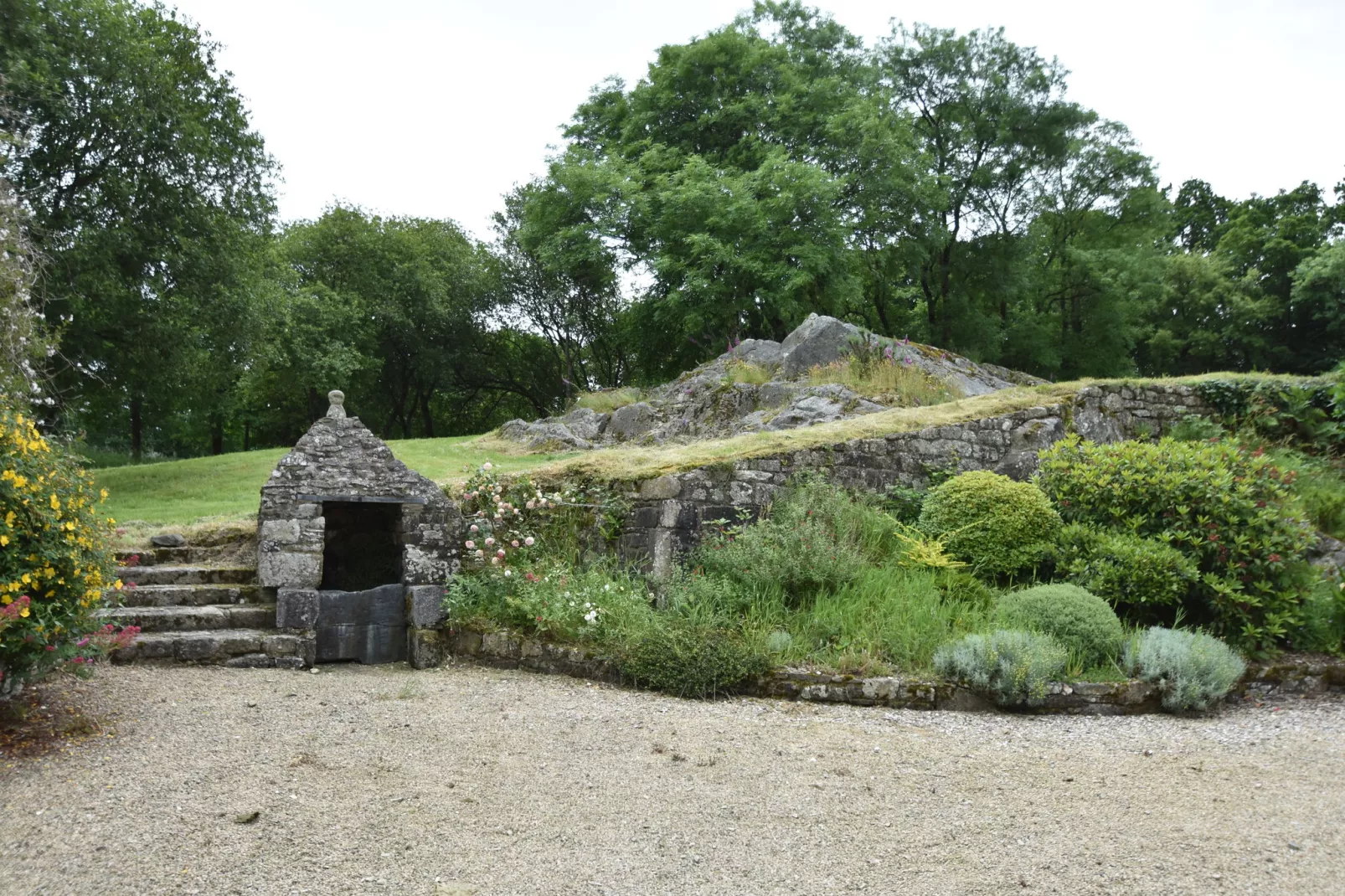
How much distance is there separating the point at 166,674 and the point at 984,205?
2308cm

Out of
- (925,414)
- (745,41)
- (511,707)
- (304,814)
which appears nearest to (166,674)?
(511,707)


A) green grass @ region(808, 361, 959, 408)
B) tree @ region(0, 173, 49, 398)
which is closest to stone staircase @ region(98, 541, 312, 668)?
tree @ region(0, 173, 49, 398)

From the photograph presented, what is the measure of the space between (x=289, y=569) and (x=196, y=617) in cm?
79

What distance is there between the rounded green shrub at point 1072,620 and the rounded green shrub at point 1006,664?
0.65 ft

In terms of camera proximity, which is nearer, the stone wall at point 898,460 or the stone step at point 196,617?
the stone step at point 196,617

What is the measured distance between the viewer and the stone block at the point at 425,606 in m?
7.32

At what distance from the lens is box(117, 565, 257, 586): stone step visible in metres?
7.67

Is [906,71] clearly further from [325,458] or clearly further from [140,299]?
[325,458]

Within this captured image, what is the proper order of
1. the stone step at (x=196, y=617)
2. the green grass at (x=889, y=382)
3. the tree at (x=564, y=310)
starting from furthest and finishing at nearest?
the tree at (x=564, y=310) → the green grass at (x=889, y=382) → the stone step at (x=196, y=617)

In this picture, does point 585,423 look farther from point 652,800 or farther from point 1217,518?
point 652,800

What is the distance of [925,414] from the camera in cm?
1000

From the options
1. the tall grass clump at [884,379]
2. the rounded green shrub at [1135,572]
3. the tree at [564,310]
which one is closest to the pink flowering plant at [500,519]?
the rounded green shrub at [1135,572]

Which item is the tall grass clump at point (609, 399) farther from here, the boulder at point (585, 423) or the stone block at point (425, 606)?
the stone block at point (425, 606)

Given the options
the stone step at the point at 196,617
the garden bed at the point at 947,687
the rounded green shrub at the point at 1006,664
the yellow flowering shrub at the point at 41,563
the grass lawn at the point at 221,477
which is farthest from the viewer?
the grass lawn at the point at 221,477
